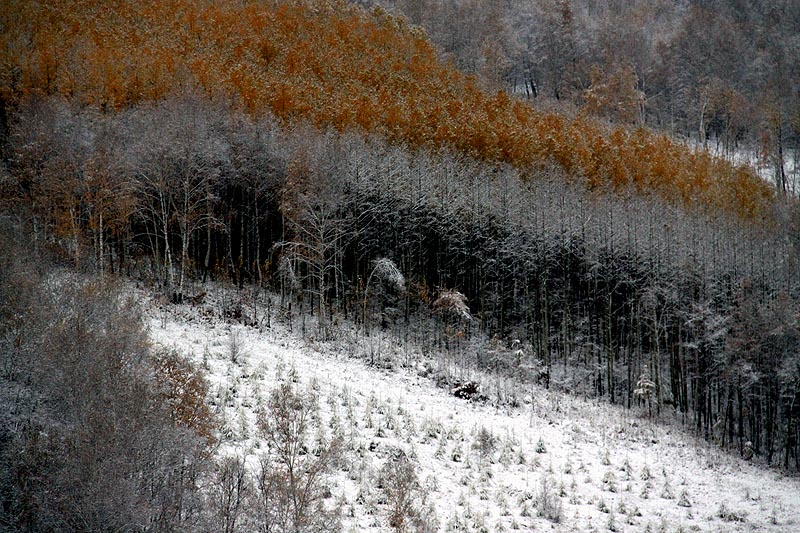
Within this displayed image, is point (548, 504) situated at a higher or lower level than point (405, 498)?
lower

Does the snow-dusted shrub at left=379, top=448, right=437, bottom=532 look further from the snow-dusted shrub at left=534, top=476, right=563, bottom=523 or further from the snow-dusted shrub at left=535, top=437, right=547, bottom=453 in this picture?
the snow-dusted shrub at left=535, top=437, right=547, bottom=453

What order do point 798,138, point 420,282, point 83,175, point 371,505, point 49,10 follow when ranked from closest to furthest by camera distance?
point 371,505 → point 83,175 → point 420,282 → point 49,10 → point 798,138

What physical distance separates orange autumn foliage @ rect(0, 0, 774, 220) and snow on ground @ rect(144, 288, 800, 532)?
62.9 ft

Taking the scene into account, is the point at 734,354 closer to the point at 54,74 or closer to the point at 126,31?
the point at 54,74

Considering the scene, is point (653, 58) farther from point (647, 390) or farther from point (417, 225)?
point (647, 390)

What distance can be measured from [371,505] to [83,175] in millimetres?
24970

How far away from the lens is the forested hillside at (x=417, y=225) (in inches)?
1282

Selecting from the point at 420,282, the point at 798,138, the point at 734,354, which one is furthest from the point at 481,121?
the point at 798,138

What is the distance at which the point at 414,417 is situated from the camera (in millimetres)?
23141

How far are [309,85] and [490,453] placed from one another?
36780 millimetres

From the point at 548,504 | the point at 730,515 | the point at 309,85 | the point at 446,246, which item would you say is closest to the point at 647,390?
the point at 730,515

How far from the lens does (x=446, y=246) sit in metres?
41.1

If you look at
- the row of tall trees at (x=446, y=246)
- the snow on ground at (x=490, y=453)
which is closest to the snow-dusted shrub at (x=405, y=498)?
the snow on ground at (x=490, y=453)

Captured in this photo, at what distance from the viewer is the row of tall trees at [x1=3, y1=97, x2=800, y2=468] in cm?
3262
